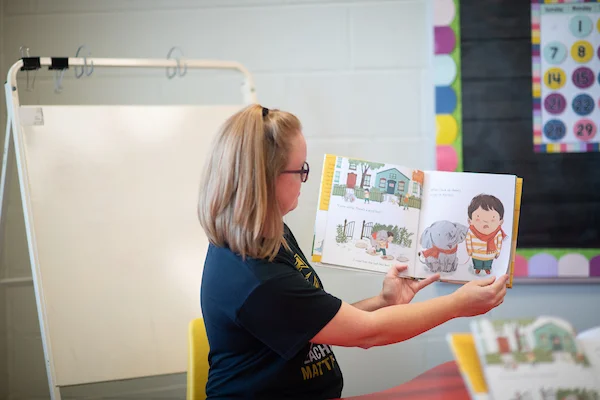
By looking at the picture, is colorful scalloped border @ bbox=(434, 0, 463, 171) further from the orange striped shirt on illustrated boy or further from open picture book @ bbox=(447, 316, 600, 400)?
open picture book @ bbox=(447, 316, 600, 400)

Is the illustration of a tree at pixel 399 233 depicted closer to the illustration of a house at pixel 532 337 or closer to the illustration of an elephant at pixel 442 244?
the illustration of an elephant at pixel 442 244

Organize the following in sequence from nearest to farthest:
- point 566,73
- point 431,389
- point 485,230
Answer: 1. point 431,389
2. point 485,230
3. point 566,73

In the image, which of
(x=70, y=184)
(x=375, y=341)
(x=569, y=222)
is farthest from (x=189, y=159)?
(x=569, y=222)

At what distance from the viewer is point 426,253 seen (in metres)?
1.54

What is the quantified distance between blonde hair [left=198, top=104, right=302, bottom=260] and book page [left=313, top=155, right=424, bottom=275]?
10.8 inches

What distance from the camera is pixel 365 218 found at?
→ 1518 millimetres

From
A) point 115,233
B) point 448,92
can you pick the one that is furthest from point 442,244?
point 115,233

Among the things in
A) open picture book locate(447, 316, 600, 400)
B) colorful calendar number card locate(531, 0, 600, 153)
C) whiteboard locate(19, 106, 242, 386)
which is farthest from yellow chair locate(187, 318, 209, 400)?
colorful calendar number card locate(531, 0, 600, 153)

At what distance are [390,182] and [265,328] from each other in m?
0.53

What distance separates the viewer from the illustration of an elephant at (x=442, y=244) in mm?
1523

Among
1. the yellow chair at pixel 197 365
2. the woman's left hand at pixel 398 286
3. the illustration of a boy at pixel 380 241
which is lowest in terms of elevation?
the yellow chair at pixel 197 365

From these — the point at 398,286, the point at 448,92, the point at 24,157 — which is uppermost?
the point at 448,92

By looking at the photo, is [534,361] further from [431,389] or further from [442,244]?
[442,244]

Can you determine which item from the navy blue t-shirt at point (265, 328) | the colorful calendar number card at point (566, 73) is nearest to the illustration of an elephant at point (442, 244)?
the navy blue t-shirt at point (265, 328)
